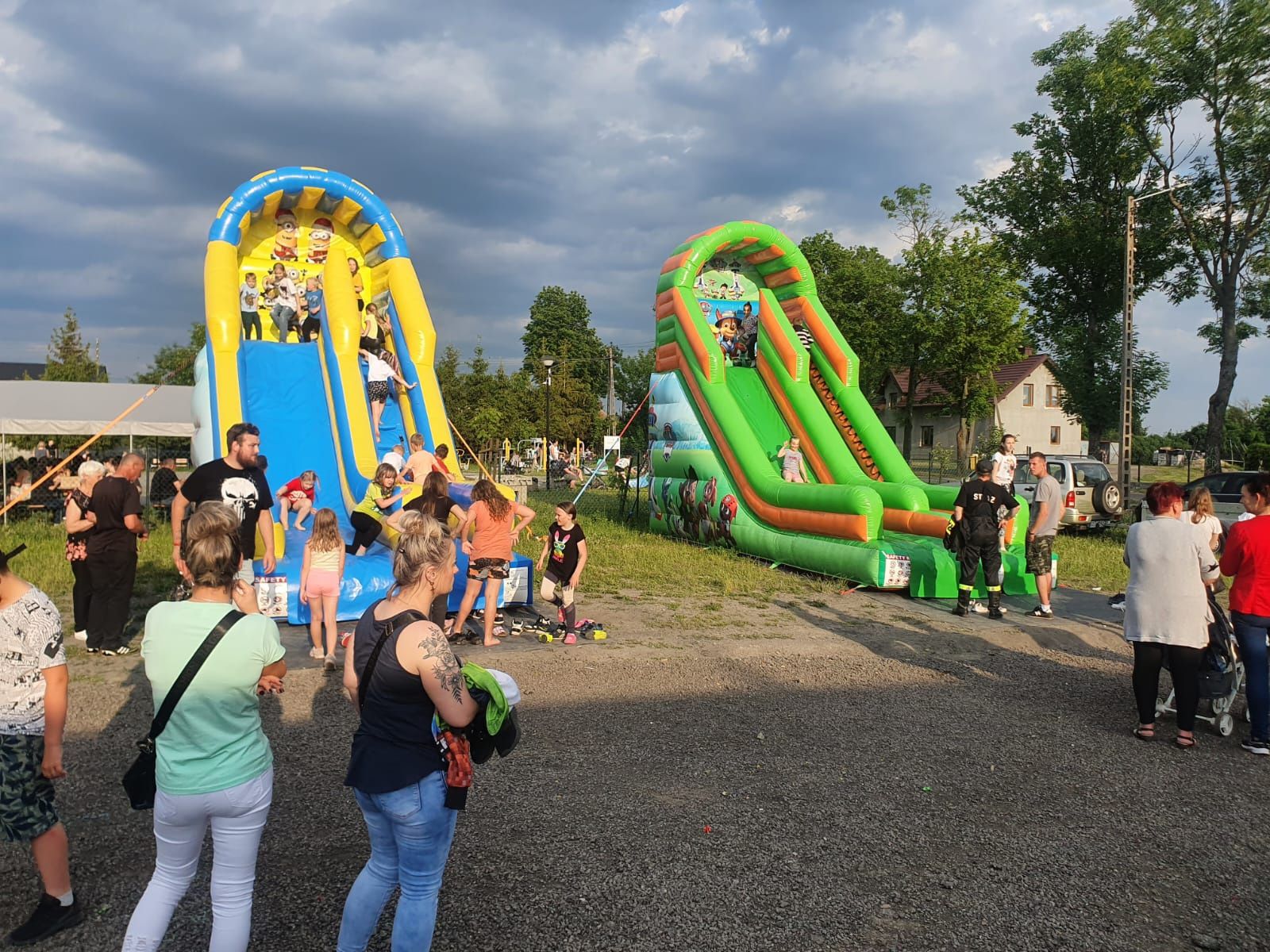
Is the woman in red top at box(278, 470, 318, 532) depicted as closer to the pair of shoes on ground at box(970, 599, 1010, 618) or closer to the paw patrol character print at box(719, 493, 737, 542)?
the paw patrol character print at box(719, 493, 737, 542)

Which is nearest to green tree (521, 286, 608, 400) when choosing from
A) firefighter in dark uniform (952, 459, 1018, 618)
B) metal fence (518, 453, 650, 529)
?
metal fence (518, 453, 650, 529)

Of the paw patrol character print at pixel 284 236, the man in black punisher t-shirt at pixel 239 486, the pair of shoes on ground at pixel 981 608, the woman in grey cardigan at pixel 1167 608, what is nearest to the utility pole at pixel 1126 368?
the pair of shoes on ground at pixel 981 608

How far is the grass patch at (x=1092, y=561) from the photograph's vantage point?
10.9m

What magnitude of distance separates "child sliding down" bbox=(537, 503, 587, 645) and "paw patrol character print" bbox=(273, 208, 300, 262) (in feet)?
25.1

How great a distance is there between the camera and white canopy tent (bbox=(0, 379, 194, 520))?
15.4 metres

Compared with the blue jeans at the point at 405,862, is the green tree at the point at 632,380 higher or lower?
higher

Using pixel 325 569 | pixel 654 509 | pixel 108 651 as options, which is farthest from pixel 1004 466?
pixel 108 651

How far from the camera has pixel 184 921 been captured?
3.09 meters

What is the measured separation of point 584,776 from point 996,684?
354cm

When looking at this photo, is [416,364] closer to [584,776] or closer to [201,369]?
[201,369]

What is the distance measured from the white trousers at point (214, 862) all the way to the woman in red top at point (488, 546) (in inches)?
173

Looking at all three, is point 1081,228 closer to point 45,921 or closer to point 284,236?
point 284,236

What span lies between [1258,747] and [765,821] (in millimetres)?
3261

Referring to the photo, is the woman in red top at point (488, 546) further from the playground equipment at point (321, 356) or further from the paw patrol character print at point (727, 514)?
the paw patrol character print at point (727, 514)
